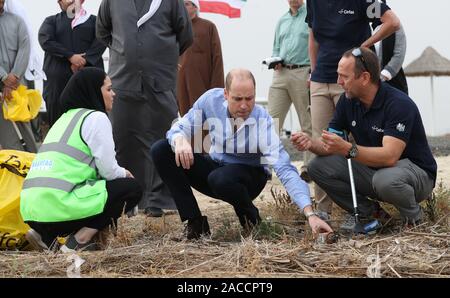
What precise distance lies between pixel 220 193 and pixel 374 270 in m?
1.23

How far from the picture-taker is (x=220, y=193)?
4.92 metres

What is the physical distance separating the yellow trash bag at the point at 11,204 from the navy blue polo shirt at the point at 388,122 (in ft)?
6.17

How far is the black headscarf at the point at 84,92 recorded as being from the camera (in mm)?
4973

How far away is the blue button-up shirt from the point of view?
16.2ft

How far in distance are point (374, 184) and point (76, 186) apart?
5.37ft

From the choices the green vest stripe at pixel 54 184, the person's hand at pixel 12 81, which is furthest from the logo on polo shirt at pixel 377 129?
the person's hand at pixel 12 81

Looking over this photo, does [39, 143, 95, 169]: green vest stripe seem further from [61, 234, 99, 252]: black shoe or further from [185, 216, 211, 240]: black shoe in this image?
[185, 216, 211, 240]: black shoe

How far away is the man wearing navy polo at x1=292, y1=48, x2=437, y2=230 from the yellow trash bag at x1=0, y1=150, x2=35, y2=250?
1644 mm

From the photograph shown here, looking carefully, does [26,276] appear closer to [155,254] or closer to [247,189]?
[155,254]

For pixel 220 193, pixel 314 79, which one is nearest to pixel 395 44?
pixel 314 79

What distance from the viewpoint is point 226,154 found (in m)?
5.18

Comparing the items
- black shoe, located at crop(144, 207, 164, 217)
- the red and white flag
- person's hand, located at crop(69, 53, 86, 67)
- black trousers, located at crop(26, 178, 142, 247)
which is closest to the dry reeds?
black trousers, located at crop(26, 178, 142, 247)

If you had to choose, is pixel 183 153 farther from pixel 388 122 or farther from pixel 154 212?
pixel 154 212

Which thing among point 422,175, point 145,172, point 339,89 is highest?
point 339,89
